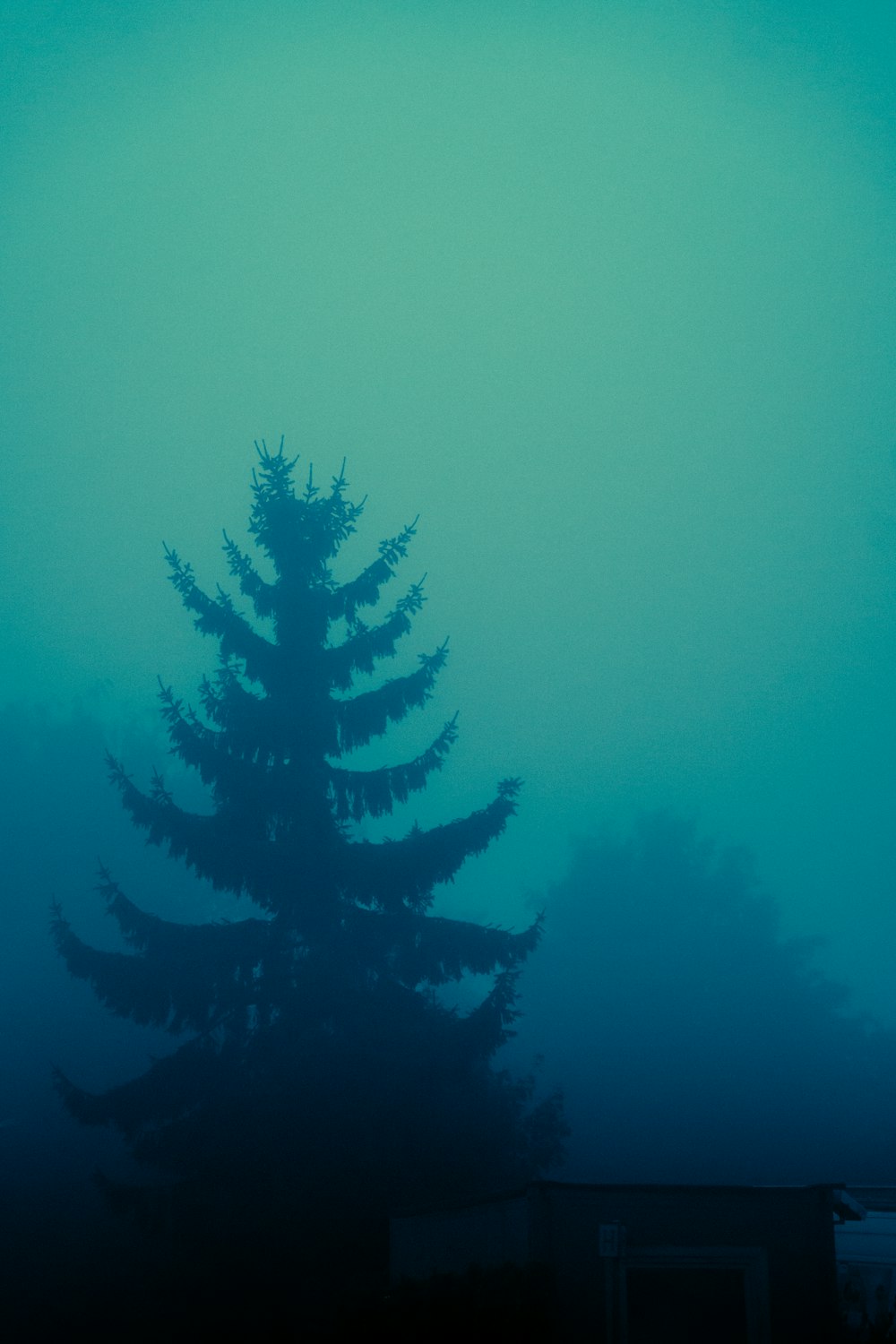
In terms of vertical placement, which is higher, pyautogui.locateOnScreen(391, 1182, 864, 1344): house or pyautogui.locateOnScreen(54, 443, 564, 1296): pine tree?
pyautogui.locateOnScreen(54, 443, 564, 1296): pine tree

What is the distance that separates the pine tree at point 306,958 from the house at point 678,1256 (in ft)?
8.58

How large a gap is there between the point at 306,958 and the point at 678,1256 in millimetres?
6874

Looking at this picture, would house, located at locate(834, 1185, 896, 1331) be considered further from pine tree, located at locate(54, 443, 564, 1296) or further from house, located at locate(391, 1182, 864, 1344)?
pine tree, located at locate(54, 443, 564, 1296)

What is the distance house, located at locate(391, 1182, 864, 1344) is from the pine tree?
2616mm

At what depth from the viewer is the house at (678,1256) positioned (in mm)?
11977

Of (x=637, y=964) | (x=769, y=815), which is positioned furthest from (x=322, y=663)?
(x=769, y=815)

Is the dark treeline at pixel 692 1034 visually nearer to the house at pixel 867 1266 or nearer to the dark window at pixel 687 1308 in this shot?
the house at pixel 867 1266

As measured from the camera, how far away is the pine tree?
14.4 meters

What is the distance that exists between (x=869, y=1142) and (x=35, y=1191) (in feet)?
113

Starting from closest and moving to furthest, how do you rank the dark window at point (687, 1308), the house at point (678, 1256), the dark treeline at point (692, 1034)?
the house at point (678, 1256), the dark window at point (687, 1308), the dark treeline at point (692, 1034)

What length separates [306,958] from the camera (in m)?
16.3

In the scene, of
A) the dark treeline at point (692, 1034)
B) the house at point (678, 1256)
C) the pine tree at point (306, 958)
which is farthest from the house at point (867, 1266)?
the dark treeline at point (692, 1034)

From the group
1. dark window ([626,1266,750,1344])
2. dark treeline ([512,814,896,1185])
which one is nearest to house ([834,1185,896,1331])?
dark window ([626,1266,750,1344])

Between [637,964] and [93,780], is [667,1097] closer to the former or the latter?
[637,964]
